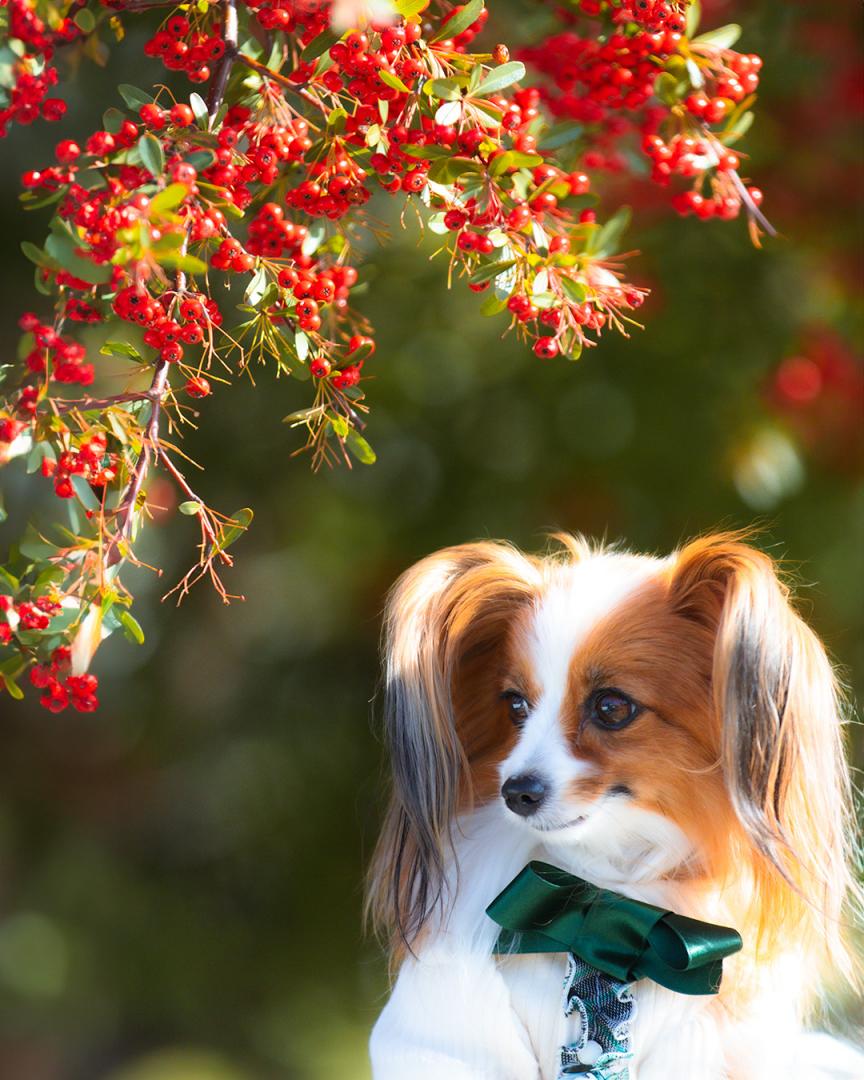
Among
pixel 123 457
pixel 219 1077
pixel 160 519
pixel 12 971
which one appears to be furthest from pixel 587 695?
pixel 12 971

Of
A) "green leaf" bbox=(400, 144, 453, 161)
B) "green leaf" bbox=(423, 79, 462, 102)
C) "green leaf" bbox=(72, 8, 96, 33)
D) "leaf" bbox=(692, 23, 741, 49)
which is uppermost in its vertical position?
"green leaf" bbox=(72, 8, 96, 33)

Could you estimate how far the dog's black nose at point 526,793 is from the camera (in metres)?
0.71

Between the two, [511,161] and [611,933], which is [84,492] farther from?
[611,933]

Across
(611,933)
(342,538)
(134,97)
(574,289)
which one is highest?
(134,97)

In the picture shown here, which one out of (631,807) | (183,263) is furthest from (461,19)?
(631,807)

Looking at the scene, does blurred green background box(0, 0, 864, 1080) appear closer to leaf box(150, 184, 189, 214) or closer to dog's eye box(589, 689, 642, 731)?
dog's eye box(589, 689, 642, 731)

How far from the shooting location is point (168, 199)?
537 mm

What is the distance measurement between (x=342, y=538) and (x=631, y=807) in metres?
0.60

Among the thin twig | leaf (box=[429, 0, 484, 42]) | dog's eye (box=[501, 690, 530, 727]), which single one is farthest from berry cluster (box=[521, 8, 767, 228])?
dog's eye (box=[501, 690, 530, 727])

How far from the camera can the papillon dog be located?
72cm

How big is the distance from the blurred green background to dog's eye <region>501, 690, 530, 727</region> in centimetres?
49

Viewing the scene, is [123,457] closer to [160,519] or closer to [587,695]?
[587,695]

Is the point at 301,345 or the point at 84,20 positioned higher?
the point at 84,20

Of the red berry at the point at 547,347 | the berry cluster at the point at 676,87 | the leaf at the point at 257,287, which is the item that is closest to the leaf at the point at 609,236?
the berry cluster at the point at 676,87
